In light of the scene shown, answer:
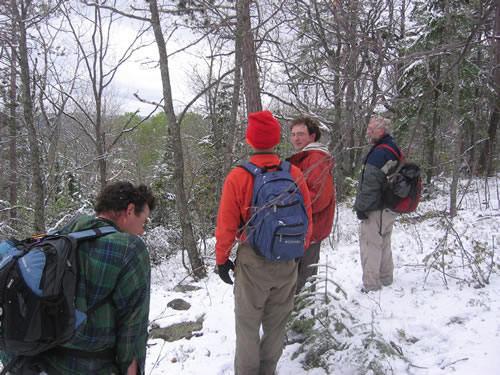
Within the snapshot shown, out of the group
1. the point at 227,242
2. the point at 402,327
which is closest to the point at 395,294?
the point at 402,327

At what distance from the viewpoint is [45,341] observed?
115 cm

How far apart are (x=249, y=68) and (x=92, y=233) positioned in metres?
4.46

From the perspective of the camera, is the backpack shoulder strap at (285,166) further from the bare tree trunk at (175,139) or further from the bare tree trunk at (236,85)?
the bare tree trunk at (175,139)

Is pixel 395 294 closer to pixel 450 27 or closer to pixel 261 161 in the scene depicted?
pixel 261 161

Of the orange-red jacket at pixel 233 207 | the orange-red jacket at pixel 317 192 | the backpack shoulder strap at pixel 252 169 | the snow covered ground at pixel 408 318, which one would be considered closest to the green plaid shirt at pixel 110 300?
the orange-red jacket at pixel 233 207

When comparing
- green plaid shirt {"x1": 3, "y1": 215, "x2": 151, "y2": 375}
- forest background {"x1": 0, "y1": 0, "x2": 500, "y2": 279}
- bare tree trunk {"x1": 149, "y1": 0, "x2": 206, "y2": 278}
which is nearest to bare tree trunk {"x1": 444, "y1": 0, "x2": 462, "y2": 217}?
forest background {"x1": 0, "y1": 0, "x2": 500, "y2": 279}

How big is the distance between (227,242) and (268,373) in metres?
1.11

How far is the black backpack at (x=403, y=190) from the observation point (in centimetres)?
310

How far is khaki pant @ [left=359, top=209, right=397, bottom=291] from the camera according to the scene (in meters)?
3.33

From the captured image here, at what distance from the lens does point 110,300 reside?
1354 millimetres

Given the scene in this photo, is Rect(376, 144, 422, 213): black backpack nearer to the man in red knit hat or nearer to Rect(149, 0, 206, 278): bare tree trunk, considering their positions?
the man in red knit hat

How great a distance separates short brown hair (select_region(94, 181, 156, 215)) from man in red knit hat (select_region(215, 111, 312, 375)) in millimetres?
554

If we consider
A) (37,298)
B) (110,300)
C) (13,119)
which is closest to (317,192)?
(110,300)

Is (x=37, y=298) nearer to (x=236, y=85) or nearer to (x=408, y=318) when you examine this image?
(x=408, y=318)
